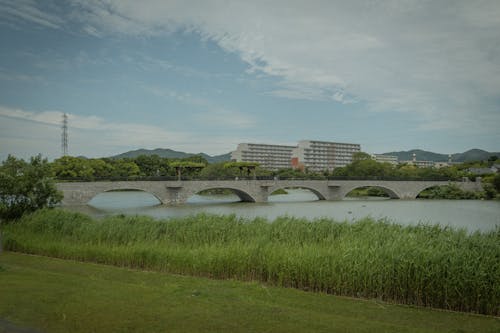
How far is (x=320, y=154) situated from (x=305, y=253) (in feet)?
432

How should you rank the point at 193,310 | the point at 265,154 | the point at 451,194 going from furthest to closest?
the point at 265,154 < the point at 451,194 < the point at 193,310

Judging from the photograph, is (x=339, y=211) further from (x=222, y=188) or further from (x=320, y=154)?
(x=320, y=154)

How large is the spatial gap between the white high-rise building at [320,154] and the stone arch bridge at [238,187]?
244 ft

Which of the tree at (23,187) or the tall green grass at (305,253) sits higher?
the tree at (23,187)

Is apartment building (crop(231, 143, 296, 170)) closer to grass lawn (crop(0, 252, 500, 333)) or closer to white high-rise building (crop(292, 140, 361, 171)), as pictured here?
white high-rise building (crop(292, 140, 361, 171))

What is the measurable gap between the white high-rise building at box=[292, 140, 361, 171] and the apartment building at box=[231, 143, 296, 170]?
340 centimetres

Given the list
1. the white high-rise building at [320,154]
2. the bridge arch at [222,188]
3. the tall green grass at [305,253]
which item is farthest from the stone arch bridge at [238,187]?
the white high-rise building at [320,154]

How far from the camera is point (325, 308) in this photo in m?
6.65

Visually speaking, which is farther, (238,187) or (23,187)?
(238,187)

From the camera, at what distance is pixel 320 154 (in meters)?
138

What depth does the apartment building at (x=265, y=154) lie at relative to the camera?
13125cm

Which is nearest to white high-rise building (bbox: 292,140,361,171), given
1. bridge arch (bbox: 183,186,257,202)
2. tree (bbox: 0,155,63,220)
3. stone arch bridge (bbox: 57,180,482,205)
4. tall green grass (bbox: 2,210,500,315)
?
stone arch bridge (bbox: 57,180,482,205)

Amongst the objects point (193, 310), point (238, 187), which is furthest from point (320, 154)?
point (193, 310)

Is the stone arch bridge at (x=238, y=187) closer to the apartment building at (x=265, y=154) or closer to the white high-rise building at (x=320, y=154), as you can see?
the white high-rise building at (x=320, y=154)
